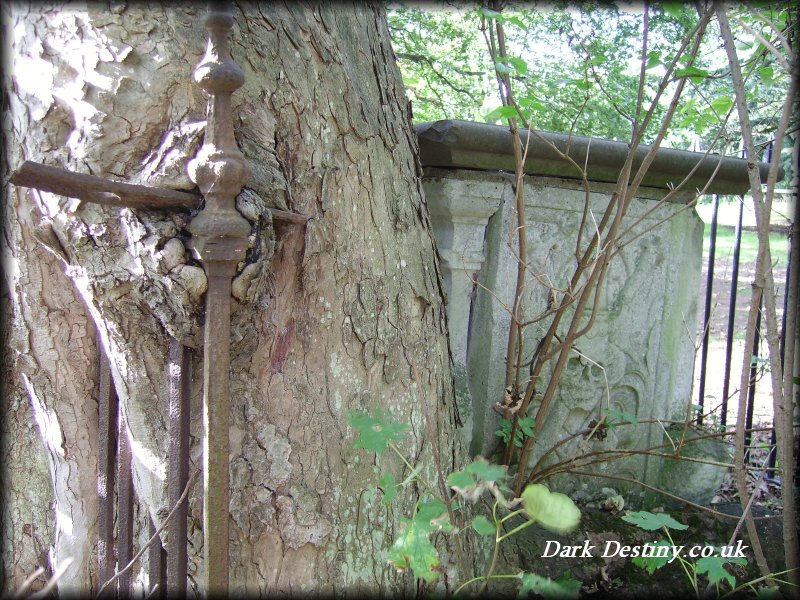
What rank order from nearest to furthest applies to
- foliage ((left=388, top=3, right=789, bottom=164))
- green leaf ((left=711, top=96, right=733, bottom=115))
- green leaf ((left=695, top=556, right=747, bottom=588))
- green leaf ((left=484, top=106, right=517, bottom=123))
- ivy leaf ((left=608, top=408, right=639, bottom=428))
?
green leaf ((left=695, top=556, right=747, bottom=588)), green leaf ((left=484, top=106, right=517, bottom=123)), green leaf ((left=711, top=96, right=733, bottom=115)), ivy leaf ((left=608, top=408, right=639, bottom=428)), foliage ((left=388, top=3, right=789, bottom=164))

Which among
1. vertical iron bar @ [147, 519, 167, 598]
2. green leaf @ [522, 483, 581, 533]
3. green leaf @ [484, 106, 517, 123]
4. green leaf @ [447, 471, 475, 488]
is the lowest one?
vertical iron bar @ [147, 519, 167, 598]

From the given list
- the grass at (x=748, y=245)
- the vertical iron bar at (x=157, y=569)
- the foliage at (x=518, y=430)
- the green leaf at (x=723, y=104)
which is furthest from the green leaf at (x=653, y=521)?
the grass at (x=748, y=245)

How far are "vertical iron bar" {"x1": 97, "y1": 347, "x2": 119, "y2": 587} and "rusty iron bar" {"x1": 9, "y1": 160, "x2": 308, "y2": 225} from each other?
510 mm

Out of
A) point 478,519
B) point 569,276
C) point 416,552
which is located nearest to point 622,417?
point 569,276

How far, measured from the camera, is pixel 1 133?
51.7 inches

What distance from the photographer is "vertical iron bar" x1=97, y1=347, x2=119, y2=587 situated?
1419 mm

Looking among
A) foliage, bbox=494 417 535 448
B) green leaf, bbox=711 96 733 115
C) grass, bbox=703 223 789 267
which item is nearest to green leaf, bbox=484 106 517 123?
green leaf, bbox=711 96 733 115

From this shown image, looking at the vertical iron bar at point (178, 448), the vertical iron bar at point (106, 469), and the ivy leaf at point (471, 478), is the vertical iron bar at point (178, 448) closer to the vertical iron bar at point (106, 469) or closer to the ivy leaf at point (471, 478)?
the vertical iron bar at point (106, 469)

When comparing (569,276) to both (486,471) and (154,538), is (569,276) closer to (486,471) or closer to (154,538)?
(486,471)

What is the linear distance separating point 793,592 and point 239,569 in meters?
1.60

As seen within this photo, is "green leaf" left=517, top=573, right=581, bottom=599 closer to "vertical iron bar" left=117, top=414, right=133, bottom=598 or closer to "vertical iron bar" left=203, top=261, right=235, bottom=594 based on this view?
Answer: "vertical iron bar" left=203, top=261, right=235, bottom=594

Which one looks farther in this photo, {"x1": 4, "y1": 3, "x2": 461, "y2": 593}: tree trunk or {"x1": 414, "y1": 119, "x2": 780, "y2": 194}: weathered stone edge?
{"x1": 414, "y1": 119, "x2": 780, "y2": 194}: weathered stone edge

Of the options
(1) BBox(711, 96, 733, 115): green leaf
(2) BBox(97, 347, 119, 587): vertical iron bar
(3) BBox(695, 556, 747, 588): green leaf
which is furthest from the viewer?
(1) BBox(711, 96, 733, 115): green leaf

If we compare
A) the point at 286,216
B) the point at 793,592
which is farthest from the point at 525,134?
the point at 793,592
